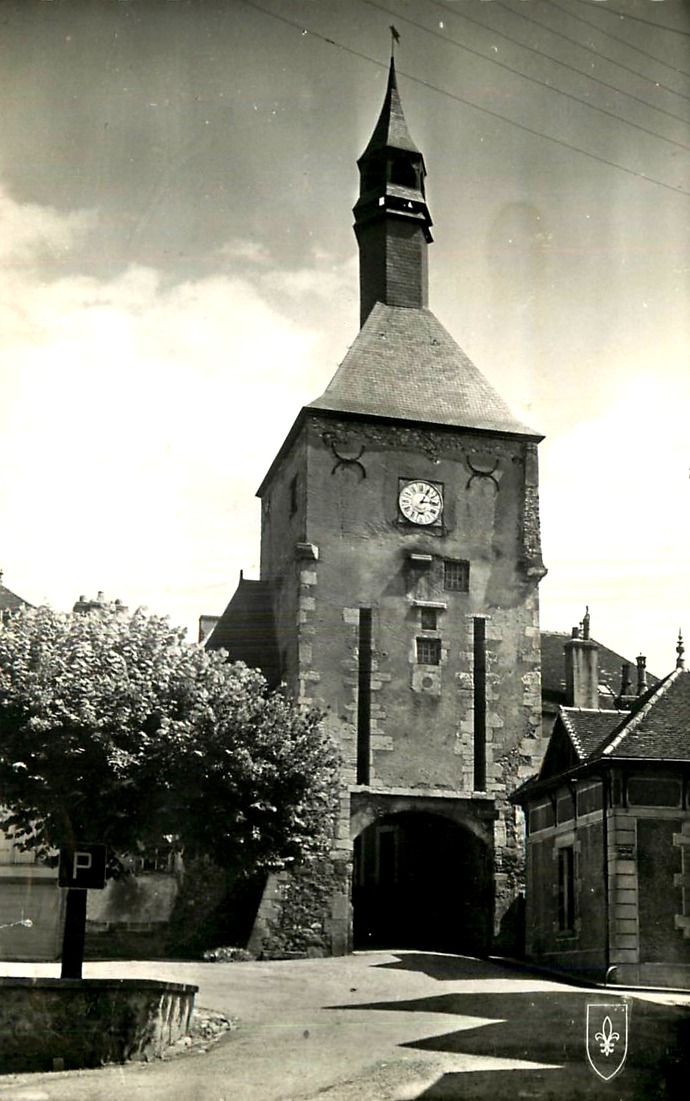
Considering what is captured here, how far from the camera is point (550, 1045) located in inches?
591

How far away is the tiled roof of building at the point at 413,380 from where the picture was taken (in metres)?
33.2

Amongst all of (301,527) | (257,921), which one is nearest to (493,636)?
(301,527)

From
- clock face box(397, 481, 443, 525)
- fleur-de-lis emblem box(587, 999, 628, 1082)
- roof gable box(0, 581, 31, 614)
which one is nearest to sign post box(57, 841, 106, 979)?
fleur-de-lis emblem box(587, 999, 628, 1082)

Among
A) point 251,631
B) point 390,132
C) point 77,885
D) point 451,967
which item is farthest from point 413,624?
point 390,132

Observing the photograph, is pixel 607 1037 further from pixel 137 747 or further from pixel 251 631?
pixel 251 631

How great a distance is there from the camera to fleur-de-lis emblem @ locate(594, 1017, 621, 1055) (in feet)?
47.2

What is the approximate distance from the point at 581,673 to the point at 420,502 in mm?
9892

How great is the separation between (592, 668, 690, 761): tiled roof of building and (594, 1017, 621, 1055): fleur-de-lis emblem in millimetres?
7851

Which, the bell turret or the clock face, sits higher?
the bell turret

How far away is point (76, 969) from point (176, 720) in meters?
3.87

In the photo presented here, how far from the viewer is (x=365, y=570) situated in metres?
31.7

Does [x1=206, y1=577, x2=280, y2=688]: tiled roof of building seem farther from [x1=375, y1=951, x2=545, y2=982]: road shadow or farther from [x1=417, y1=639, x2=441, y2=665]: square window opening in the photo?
[x1=375, y1=951, x2=545, y2=982]: road shadow

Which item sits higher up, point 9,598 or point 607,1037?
point 9,598

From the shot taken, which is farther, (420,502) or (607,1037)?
(420,502)
